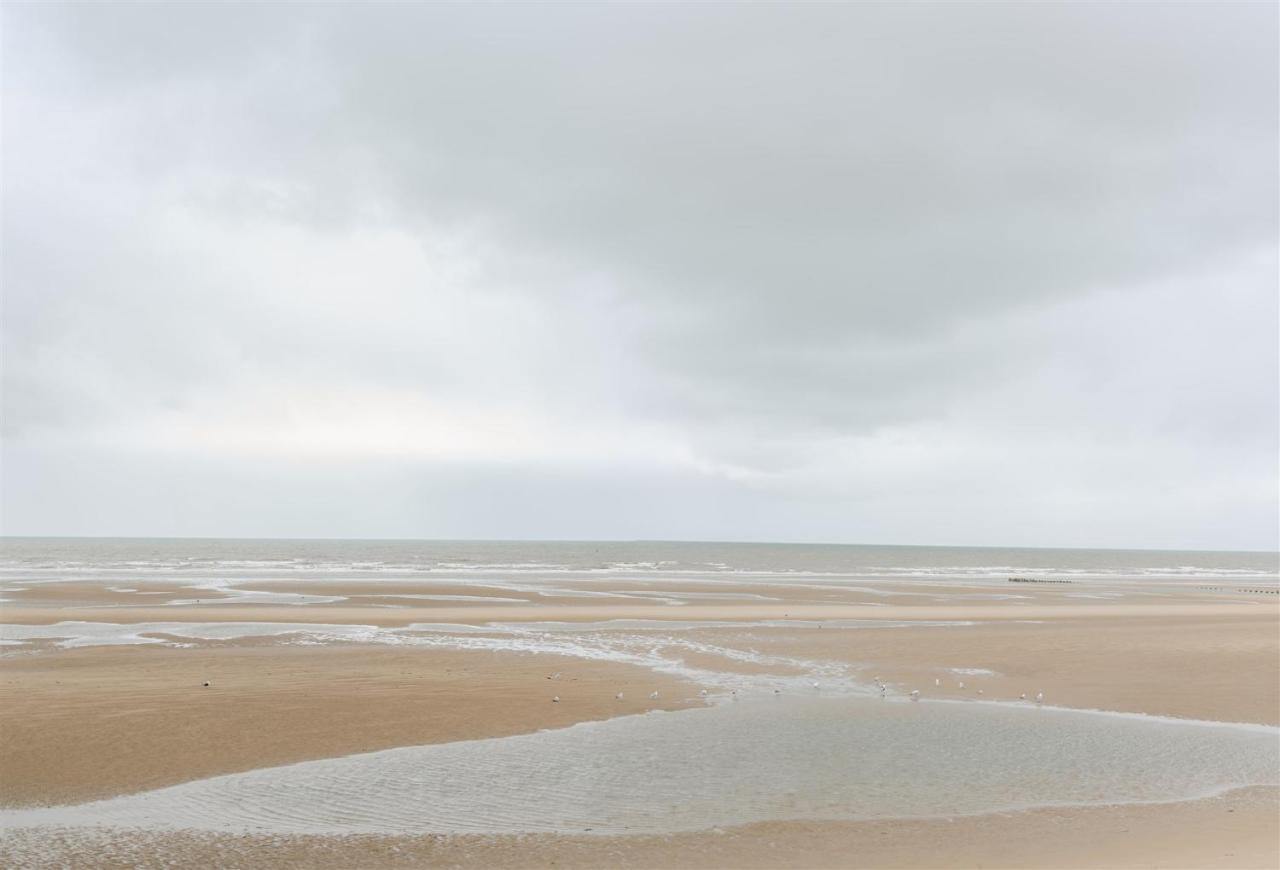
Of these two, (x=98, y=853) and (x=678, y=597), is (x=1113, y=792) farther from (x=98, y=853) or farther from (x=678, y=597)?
(x=678, y=597)

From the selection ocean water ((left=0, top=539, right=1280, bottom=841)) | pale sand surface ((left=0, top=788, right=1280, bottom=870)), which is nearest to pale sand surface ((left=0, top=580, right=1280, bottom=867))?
pale sand surface ((left=0, top=788, right=1280, bottom=870))

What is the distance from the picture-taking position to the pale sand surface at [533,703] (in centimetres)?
1052

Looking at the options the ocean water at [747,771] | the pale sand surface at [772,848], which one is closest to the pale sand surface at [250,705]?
the ocean water at [747,771]

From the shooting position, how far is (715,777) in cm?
1364

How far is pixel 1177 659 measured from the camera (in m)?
27.0

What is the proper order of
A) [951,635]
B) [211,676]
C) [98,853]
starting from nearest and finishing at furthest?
[98,853] < [211,676] < [951,635]

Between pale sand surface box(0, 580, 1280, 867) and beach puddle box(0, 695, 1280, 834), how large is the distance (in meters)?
0.63

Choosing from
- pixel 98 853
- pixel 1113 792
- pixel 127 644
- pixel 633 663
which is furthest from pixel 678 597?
pixel 98 853

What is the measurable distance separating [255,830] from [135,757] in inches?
197

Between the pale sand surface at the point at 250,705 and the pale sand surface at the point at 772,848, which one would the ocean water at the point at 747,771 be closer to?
the pale sand surface at the point at 772,848

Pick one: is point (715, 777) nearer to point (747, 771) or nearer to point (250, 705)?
point (747, 771)

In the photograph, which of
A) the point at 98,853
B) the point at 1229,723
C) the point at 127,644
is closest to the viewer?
the point at 98,853

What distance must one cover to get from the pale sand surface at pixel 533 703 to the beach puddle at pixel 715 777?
0.63 meters

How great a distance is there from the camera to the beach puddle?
11758 millimetres
